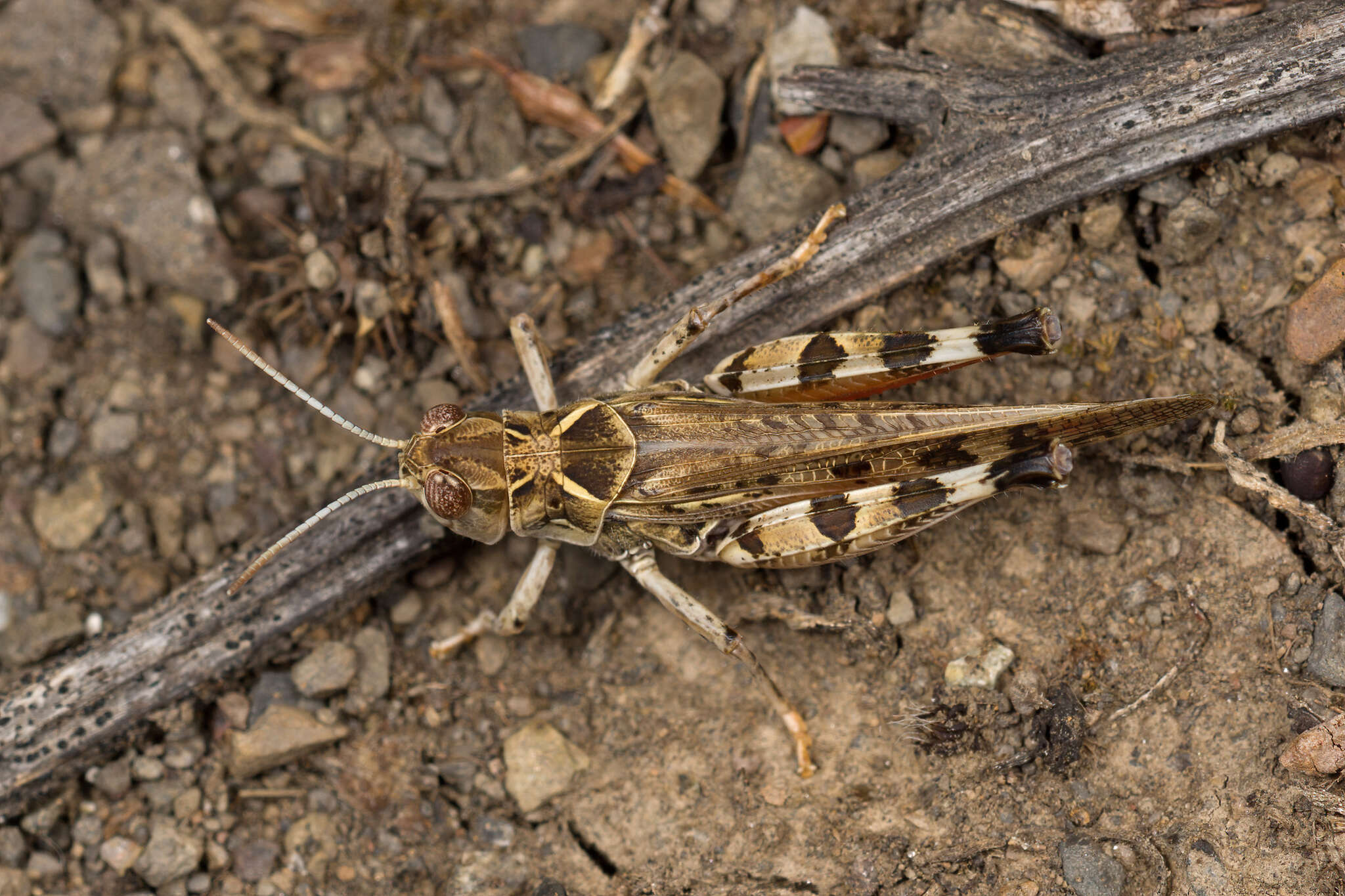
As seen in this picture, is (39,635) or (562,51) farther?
(562,51)

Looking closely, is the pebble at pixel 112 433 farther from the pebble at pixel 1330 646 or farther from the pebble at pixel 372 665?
the pebble at pixel 1330 646

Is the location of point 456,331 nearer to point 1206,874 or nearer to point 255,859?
point 255,859

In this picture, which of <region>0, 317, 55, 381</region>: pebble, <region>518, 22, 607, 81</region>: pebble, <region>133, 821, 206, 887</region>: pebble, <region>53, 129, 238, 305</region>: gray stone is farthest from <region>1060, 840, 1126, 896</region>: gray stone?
<region>0, 317, 55, 381</region>: pebble

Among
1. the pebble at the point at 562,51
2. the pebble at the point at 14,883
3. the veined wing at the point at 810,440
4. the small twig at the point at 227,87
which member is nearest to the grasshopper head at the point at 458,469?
the veined wing at the point at 810,440

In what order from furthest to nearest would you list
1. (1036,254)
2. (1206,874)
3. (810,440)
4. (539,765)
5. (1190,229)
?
(539,765) → (1036,254) → (1190,229) → (810,440) → (1206,874)

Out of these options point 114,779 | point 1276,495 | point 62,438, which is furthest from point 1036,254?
point 62,438
